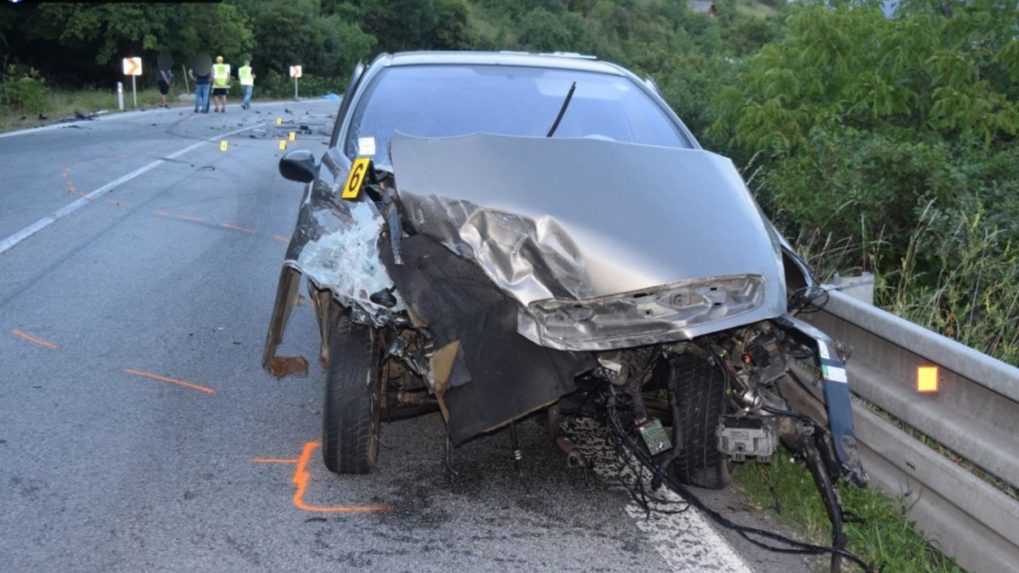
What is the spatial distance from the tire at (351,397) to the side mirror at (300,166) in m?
1.28

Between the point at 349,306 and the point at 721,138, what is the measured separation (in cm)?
784

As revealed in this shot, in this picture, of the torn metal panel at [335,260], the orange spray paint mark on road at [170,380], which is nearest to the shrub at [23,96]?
the orange spray paint mark on road at [170,380]

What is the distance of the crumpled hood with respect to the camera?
→ 4367 millimetres

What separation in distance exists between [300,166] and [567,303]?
2223mm

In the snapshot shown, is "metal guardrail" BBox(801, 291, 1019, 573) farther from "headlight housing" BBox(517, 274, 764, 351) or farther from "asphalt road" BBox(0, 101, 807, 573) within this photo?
"headlight housing" BBox(517, 274, 764, 351)

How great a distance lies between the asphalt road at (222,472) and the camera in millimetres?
4414

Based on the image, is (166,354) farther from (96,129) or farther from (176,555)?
(96,129)

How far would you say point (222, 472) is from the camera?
17.2 feet

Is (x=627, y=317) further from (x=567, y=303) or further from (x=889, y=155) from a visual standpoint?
(x=889, y=155)

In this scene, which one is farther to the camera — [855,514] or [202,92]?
[202,92]

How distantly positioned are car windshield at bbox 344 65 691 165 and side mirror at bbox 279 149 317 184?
21 centimetres

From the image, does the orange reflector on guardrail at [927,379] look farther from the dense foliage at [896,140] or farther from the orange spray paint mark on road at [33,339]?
the orange spray paint mark on road at [33,339]

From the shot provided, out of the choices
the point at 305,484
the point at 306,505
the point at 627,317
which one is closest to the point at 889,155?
the point at 627,317

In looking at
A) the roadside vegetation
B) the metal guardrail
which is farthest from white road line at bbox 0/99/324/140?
the metal guardrail
